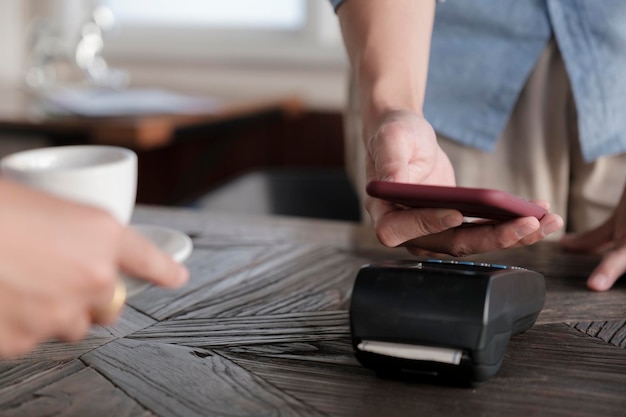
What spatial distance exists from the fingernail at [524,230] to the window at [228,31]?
2.07m

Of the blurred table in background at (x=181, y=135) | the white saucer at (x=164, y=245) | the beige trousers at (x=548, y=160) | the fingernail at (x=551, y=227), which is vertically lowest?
the blurred table in background at (x=181, y=135)

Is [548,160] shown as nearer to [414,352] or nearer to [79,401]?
[414,352]

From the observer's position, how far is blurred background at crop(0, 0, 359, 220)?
2.18 metres

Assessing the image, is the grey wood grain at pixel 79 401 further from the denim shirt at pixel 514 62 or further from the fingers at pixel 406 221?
the denim shirt at pixel 514 62

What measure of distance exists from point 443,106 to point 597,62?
218 millimetres

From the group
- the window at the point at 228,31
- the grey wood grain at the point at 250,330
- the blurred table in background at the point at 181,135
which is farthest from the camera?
the window at the point at 228,31

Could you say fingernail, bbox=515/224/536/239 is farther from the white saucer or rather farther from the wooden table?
the white saucer

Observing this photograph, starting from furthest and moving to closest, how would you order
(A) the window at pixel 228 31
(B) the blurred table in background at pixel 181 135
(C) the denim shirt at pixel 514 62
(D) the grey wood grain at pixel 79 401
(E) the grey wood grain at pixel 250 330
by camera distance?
(A) the window at pixel 228 31, (B) the blurred table in background at pixel 181 135, (C) the denim shirt at pixel 514 62, (E) the grey wood grain at pixel 250 330, (D) the grey wood grain at pixel 79 401

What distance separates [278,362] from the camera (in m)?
0.58

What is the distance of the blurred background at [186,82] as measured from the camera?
2184mm

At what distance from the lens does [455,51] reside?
120cm

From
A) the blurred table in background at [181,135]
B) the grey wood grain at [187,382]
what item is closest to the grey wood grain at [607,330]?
the grey wood grain at [187,382]

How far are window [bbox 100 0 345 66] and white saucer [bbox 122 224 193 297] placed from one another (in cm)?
192

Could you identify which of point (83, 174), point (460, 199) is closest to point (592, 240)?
point (460, 199)
